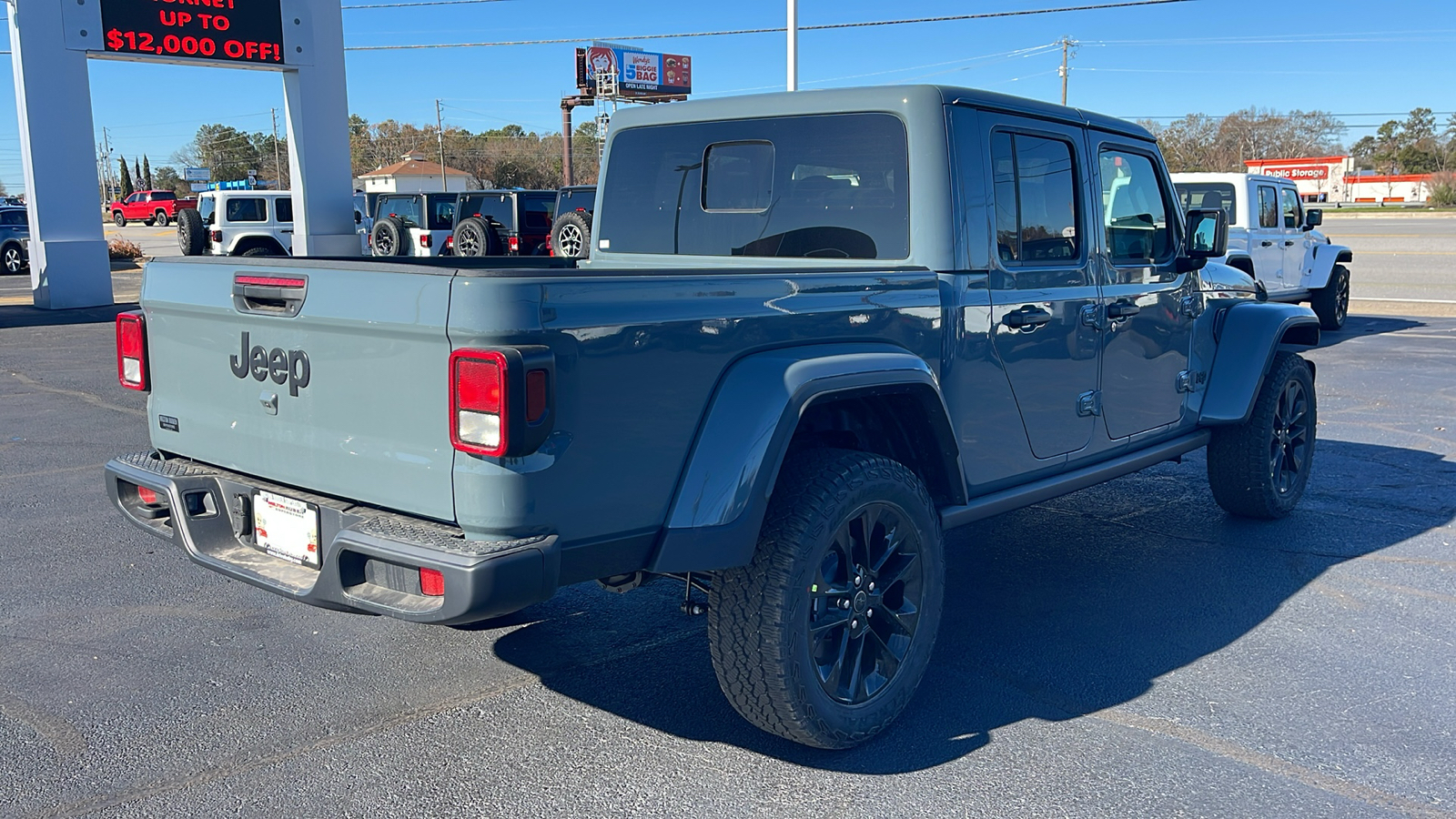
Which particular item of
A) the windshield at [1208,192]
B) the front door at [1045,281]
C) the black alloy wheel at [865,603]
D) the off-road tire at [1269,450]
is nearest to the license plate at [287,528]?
the black alloy wheel at [865,603]

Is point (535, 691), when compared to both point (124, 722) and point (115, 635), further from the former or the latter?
point (115, 635)

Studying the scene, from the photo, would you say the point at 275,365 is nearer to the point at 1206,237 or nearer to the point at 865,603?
the point at 865,603

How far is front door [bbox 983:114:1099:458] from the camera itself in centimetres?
404

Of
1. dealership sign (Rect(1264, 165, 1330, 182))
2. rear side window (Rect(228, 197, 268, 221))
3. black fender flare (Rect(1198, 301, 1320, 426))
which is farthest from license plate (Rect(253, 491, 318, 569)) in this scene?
dealership sign (Rect(1264, 165, 1330, 182))

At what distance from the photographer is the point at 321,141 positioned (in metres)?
20.6

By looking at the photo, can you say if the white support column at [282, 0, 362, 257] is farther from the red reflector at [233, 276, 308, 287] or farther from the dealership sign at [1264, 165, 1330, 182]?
the dealership sign at [1264, 165, 1330, 182]

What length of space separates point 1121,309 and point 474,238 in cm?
1679

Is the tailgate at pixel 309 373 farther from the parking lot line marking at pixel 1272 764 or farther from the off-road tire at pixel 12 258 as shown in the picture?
the off-road tire at pixel 12 258

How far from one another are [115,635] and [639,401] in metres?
2.58

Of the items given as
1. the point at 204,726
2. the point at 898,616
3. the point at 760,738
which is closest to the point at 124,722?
the point at 204,726

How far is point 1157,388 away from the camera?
16.3 ft

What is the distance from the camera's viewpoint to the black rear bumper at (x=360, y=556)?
8.79ft

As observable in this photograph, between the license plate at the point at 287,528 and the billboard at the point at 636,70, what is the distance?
198ft

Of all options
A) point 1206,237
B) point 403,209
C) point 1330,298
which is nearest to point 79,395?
point 1206,237
